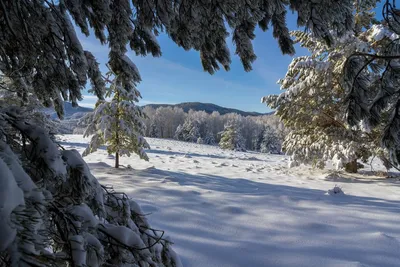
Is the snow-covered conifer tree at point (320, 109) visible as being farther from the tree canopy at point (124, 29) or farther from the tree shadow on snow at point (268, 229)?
the tree canopy at point (124, 29)

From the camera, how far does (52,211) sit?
1003 millimetres

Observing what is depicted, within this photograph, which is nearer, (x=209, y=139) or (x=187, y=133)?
(x=187, y=133)

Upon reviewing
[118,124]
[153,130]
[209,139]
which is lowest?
[209,139]

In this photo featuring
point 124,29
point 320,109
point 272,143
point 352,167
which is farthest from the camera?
point 272,143

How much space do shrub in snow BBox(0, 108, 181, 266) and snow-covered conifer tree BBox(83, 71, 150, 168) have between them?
26.0 feet

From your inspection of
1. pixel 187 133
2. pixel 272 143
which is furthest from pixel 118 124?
pixel 187 133

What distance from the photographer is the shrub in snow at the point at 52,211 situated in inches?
21.1

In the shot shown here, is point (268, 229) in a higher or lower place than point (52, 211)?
lower

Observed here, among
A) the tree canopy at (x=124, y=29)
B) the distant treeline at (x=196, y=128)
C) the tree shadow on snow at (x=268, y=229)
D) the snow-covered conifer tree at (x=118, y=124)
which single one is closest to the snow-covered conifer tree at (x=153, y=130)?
the distant treeline at (x=196, y=128)

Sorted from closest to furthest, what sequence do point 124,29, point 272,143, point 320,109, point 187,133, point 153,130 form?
1. point 124,29
2. point 320,109
3. point 272,143
4. point 187,133
5. point 153,130

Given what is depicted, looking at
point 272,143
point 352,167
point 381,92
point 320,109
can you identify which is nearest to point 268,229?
point 381,92

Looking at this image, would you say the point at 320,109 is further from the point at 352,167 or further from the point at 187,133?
the point at 187,133

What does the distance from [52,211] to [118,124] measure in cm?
863

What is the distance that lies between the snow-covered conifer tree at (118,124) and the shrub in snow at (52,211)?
312 inches
